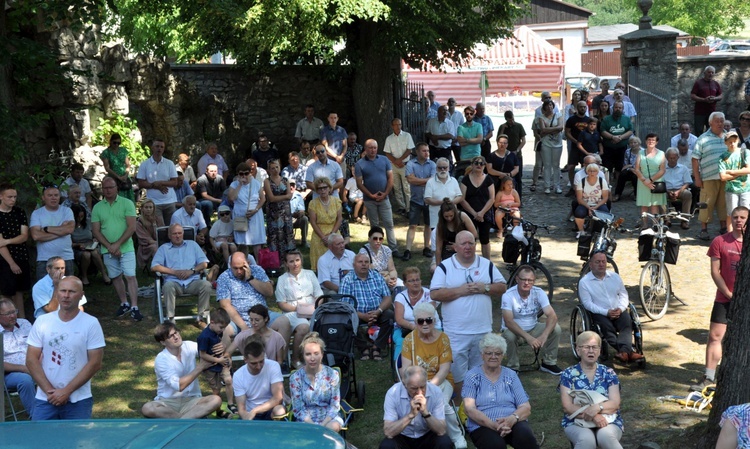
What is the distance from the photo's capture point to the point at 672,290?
12.9 m

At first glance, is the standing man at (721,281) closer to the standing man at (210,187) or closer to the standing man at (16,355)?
the standing man at (16,355)

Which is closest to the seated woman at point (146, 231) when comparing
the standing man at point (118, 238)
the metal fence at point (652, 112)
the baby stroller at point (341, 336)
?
the standing man at point (118, 238)

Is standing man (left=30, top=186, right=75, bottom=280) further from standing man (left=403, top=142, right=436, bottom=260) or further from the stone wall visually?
the stone wall

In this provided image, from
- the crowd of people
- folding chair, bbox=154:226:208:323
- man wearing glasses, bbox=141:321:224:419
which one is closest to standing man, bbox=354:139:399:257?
the crowd of people

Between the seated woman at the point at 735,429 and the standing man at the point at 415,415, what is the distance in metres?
2.22

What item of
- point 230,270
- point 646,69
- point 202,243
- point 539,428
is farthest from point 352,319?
point 646,69

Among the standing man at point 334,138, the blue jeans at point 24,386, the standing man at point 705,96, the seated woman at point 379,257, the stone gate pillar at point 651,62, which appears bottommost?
the blue jeans at point 24,386

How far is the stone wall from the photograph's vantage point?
2208 centimetres

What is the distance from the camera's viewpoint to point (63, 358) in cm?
741

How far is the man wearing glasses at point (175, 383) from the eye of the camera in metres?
8.54

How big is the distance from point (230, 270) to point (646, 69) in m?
13.7

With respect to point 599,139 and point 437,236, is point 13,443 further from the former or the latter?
point 599,139

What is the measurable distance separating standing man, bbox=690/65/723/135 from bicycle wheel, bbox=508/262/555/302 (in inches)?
379

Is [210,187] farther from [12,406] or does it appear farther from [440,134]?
[12,406]
